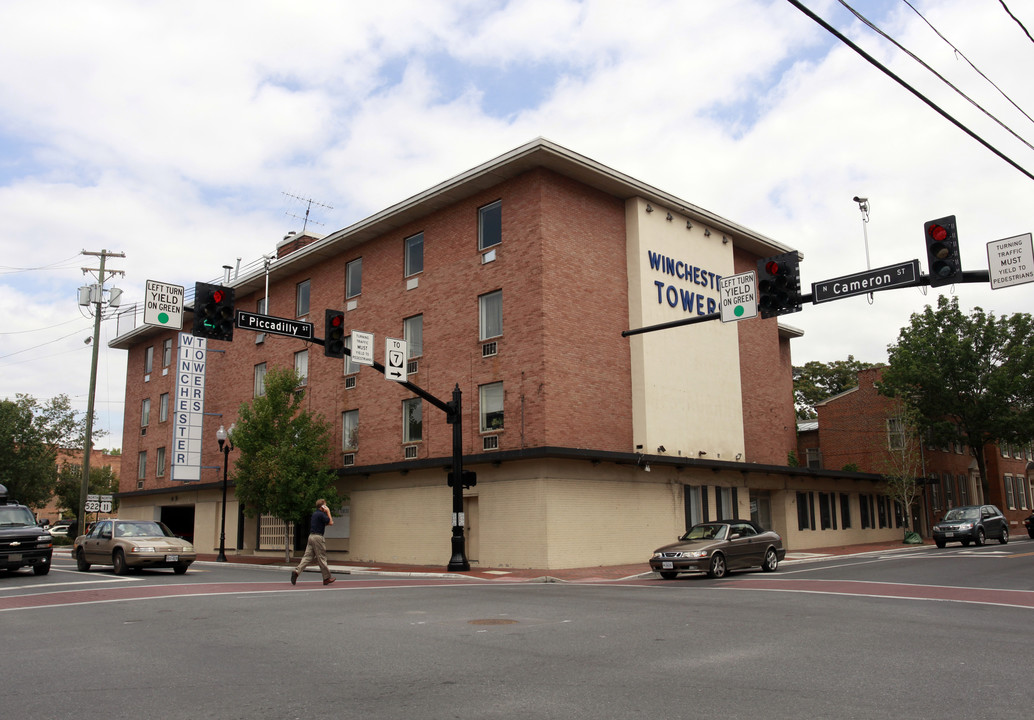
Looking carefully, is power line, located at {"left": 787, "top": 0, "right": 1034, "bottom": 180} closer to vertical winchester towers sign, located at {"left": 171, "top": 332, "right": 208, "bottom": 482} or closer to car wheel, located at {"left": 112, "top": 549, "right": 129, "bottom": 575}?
car wheel, located at {"left": 112, "top": 549, "right": 129, "bottom": 575}

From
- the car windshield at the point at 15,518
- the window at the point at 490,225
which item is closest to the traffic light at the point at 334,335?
the car windshield at the point at 15,518

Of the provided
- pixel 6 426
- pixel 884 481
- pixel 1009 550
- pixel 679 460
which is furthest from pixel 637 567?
pixel 6 426

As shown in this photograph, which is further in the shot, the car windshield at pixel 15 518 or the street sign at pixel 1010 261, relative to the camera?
the car windshield at pixel 15 518

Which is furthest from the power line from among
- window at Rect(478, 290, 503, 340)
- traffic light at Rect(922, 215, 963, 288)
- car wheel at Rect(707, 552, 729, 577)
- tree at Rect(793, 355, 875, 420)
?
tree at Rect(793, 355, 875, 420)

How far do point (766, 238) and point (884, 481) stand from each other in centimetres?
1624

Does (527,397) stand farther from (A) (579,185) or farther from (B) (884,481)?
(B) (884,481)

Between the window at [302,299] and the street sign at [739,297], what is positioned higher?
the window at [302,299]

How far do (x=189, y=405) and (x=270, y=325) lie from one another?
23.7m

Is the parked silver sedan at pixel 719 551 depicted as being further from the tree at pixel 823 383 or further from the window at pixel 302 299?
the tree at pixel 823 383

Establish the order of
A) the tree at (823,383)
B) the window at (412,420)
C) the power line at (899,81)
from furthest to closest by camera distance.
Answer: the tree at (823,383), the window at (412,420), the power line at (899,81)

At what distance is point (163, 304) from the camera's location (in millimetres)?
15602

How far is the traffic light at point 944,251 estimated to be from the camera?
43.0ft

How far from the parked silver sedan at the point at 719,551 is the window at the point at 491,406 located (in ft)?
25.1

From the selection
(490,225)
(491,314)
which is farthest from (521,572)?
(490,225)
